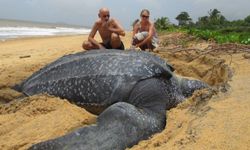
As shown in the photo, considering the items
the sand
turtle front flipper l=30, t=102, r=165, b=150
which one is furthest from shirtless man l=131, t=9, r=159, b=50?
turtle front flipper l=30, t=102, r=165, b=150

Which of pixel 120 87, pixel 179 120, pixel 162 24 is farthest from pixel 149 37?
pixel 162 24

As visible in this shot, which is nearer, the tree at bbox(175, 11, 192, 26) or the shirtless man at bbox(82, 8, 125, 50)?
the shirtless man at bbox(82, 8, 125, 50)

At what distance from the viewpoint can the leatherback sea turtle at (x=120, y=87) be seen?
8.12 ft

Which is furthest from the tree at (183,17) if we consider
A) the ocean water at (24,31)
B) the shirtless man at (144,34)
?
the shirtless man at (144,34)

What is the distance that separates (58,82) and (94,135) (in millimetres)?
1136

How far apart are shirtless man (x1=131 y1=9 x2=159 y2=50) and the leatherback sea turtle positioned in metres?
2.60

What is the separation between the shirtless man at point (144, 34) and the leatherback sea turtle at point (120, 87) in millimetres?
2603

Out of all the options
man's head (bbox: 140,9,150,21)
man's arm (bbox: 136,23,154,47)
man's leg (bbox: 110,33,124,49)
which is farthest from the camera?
man's head (bbox: 140,9,150,21)

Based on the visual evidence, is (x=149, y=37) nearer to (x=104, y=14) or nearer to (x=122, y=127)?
(x=104, y=14)

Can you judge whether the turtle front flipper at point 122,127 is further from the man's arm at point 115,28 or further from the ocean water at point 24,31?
the ocean water at point 24,31

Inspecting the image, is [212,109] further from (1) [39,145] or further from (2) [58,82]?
(2) [58,82]

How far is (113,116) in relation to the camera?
2455 millimetres

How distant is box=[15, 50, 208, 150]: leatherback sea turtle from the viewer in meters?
2.47

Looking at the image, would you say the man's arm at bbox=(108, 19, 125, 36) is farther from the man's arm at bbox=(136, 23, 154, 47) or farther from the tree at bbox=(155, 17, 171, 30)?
the tree at bbox=(155, 17, 171, 30)
